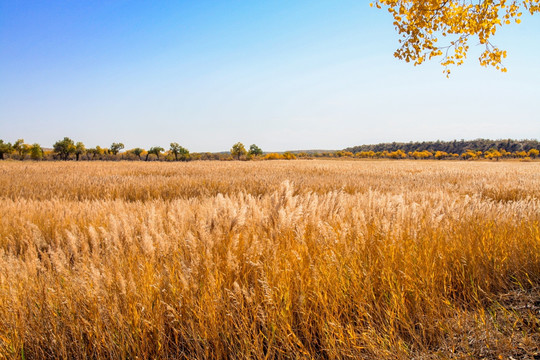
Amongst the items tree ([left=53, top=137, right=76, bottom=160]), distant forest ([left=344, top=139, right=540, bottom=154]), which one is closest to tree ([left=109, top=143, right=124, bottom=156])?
tree ([left=53, top=137, right=76, bottom=160])

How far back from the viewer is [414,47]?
20.2ft

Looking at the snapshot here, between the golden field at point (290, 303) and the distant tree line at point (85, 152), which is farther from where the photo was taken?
the distant tree line at point (85, 152)

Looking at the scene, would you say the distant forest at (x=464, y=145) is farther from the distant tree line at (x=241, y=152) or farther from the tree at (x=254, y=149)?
the tree at (x=254, y=149)

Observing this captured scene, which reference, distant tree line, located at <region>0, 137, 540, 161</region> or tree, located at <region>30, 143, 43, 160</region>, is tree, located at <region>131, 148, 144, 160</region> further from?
tree, located at <region>30, 143, 43, 160</region>

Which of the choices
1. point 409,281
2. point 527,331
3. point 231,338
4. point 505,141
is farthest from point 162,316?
point 505,141

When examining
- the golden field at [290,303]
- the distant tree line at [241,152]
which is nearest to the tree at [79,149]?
the distant tree line at [241,152]

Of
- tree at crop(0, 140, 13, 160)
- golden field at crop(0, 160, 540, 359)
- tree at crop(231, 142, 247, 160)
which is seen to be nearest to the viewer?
golden field at crop(0, 160, 540, 359)

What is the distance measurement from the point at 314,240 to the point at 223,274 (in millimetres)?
864

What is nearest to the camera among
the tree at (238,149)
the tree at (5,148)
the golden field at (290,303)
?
the golden field at (290,303)

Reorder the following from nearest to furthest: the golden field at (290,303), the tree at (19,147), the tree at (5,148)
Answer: the golden field at (290,303) < the tree at (5,148) < the tree at (19,147)

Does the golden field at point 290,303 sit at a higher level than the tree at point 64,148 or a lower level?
lower

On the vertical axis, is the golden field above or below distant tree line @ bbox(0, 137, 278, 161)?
below

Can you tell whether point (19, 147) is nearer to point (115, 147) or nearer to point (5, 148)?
point (5, 148)

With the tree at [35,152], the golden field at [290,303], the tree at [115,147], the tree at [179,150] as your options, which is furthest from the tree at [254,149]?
the golden field at [290,303]
